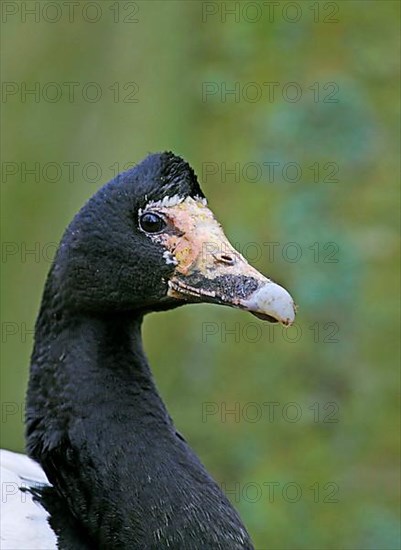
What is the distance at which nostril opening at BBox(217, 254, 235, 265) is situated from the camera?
93.4 inches

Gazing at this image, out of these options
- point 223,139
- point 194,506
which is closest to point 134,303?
point 194,506

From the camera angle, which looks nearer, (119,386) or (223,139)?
(119,386)

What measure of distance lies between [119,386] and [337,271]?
205cm

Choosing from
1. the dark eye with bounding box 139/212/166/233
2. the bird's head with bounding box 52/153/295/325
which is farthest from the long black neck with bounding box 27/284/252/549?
the dark eye with bounding box 139/212/166/233

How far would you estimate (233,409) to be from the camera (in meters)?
4.46

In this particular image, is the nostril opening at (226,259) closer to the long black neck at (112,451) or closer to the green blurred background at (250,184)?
the long black neck at (112,451)

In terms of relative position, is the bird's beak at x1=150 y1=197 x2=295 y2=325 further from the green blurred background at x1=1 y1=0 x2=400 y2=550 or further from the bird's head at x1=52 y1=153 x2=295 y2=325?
the green blurred background at x1=1 y1=0 x2=400 y2=550

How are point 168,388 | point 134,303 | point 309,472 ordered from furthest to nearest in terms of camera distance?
1. point 168,388
2. point 309,472
3. point 134,303

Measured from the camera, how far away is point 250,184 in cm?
461

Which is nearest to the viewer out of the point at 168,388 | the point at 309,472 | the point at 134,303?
the point at 134,303

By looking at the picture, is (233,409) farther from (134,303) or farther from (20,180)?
(134,303)

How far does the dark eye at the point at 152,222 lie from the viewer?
2471mm

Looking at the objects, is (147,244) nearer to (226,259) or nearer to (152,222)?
(152,222)

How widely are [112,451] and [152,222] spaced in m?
0.49
